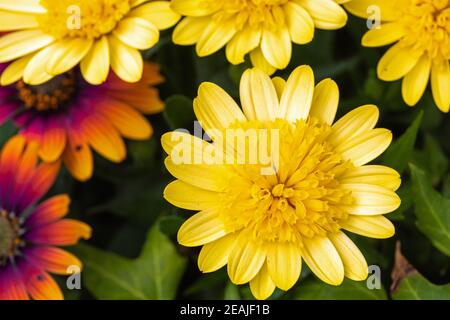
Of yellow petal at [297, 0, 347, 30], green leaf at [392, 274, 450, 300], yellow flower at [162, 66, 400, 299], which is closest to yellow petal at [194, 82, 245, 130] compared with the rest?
yellow flower at [162, 66, 400, 299]

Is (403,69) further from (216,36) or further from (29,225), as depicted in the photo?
(29,225)

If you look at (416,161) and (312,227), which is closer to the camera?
(312,227)

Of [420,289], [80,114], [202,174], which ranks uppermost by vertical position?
[80,114]

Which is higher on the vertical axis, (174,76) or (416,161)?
(174,76)

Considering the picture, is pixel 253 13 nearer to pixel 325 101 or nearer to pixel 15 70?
pixel 325 101

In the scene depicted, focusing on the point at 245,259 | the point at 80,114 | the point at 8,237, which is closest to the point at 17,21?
the point at 80,114

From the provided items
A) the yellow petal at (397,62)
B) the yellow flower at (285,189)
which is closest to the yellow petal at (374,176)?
the yellow flower at (285,189)

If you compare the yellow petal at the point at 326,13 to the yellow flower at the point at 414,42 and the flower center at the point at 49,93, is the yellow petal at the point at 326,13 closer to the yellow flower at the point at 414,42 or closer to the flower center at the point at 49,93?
the yellow flower at the point at 414,42
